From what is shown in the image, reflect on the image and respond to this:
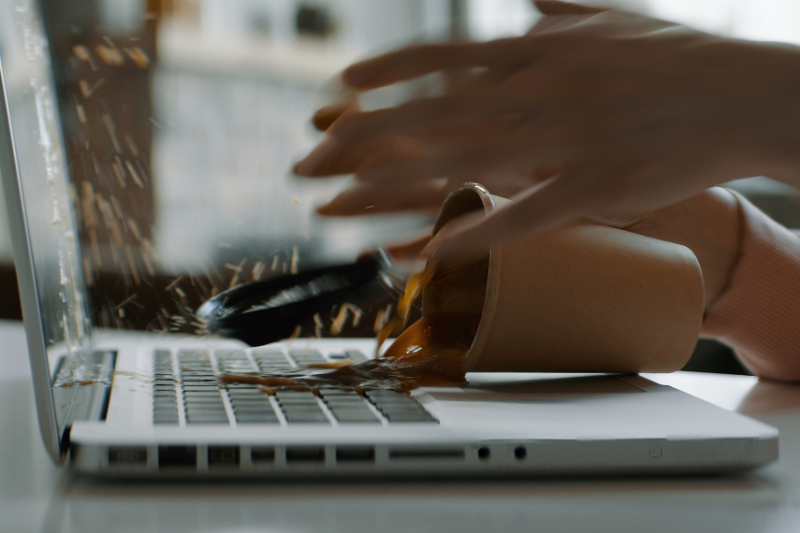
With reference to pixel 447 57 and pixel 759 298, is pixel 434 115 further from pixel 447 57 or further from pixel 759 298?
pixel 759 298

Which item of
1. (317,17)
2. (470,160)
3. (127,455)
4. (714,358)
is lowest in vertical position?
(714,358)

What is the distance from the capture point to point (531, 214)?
336mm

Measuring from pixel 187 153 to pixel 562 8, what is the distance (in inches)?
16.9

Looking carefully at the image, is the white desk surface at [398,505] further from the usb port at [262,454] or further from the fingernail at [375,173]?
the fingernail at [375,173]

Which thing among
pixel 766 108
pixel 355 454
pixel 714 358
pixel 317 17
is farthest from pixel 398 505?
pixel 714 358

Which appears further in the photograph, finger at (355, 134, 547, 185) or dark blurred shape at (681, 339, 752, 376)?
dark blurred shape at (681, 339, 752, 376)

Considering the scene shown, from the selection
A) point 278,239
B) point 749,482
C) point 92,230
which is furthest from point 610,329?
point 92,230

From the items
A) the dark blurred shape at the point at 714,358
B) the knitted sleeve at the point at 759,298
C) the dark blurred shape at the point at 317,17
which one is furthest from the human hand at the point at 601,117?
the dark blurred shape at the point at 714,358

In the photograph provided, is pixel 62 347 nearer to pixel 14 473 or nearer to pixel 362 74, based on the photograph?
pixel 14 473

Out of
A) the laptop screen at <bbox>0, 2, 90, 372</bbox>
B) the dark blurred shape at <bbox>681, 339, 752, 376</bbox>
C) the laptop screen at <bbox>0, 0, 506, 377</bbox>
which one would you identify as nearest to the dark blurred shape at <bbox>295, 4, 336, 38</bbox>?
the laptop screen at <bbox>0, 0, 506, 377</bbox>

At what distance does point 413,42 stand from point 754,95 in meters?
0.17

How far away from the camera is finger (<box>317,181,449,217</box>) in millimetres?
431

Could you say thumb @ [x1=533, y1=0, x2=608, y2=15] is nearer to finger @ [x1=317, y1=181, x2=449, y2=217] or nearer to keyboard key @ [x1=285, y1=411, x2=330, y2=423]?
finger @ [x1=317, y1=181, x2=449, y2=217]

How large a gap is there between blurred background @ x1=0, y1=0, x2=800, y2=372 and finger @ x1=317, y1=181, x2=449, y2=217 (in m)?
0.02
